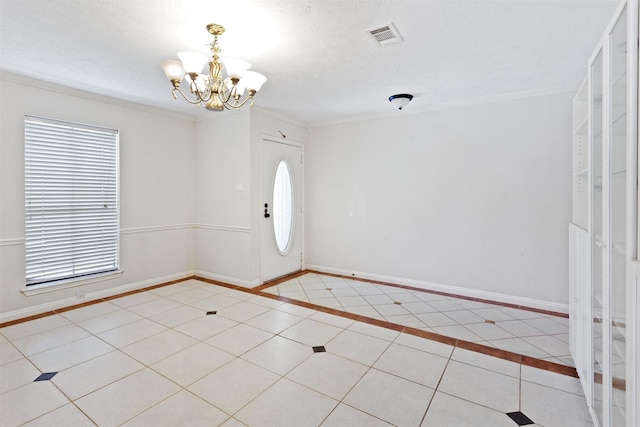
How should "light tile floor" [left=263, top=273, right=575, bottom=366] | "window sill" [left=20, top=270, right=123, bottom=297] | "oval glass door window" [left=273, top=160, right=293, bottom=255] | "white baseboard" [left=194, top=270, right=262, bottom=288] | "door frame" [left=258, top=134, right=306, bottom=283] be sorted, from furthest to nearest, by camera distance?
"oval glass door window" [left=273, top=160, right=293, bottom=255] → "door frame" [left=258, top=134, right=306, bottom=283] → "white baseboard" [left=194, top=270, right=262, bottom=288] → "window sill" [left=20, top=270, right=123, bottom=297] → "light tile floor" [left=263, top=273, right=575, bottom=366]

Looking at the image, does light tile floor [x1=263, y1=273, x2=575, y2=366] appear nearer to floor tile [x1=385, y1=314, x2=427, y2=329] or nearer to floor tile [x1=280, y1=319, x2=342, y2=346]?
floor tile [x1=385, y1=314, x2=427, y2=329]

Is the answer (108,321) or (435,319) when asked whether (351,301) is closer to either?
(435,319)

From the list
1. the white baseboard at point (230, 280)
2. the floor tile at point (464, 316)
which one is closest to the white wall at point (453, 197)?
the floor tile at point (464, 316)

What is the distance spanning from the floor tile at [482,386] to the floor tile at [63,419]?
2302 millimetres

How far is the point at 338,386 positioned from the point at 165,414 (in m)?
1.13

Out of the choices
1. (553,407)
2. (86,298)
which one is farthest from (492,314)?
(86,298)

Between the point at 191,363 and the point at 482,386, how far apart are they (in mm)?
2233

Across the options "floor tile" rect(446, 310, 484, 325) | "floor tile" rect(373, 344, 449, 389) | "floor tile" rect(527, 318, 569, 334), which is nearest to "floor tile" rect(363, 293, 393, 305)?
"floor tile" rect(446, 310, 484, 325)

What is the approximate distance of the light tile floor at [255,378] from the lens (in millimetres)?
1891

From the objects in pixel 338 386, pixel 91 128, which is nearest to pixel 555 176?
pixel 338 386

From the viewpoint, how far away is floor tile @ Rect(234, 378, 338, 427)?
185 centimetres

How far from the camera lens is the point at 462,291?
13.6 ft

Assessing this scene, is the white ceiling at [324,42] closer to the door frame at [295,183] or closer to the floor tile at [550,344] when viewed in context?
the door frame at [295,183]

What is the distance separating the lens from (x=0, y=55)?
2.75m
